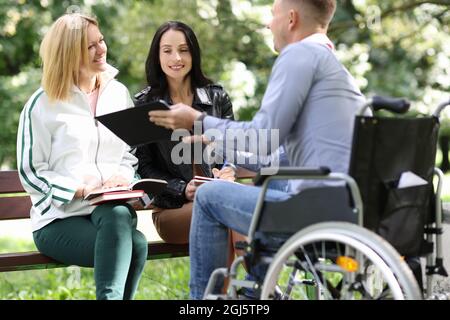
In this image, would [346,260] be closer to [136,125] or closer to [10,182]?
[136,125]

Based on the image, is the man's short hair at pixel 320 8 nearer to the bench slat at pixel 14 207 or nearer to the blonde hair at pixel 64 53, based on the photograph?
the blonde hair at pixel 64 53

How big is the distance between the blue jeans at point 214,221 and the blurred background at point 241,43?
6040 mm

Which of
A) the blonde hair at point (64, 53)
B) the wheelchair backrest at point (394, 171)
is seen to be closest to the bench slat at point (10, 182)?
the blonde hair at point (64, 53)

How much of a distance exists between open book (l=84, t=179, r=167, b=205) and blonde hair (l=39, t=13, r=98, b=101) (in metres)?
0.50

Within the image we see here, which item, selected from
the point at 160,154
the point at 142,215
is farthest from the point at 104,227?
the point at 142,215

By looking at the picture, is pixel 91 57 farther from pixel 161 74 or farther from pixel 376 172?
pixel 376 172

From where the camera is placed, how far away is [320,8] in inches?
125

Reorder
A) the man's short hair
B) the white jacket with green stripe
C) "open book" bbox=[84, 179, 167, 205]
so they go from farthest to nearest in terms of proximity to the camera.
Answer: the white jacket with green stripe
"open book" bbox=[84, 179, 167, 205]
the man's short hair

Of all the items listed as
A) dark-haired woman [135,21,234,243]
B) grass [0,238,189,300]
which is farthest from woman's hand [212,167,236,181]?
grass [0,238,189,300]

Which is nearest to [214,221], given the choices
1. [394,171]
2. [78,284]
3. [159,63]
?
[394,171]

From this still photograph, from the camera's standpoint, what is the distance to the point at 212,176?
4.25m

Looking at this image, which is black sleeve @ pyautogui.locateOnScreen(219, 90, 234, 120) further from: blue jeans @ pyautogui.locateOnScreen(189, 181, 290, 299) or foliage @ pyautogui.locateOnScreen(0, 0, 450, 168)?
foliage @ pyautogui.locateOnScreen(0, 0, 450, 168)

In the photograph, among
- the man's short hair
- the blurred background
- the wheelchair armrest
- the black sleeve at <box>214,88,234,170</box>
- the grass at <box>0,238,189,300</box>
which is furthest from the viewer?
the blurred background

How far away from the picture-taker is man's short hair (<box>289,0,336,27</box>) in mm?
3148
